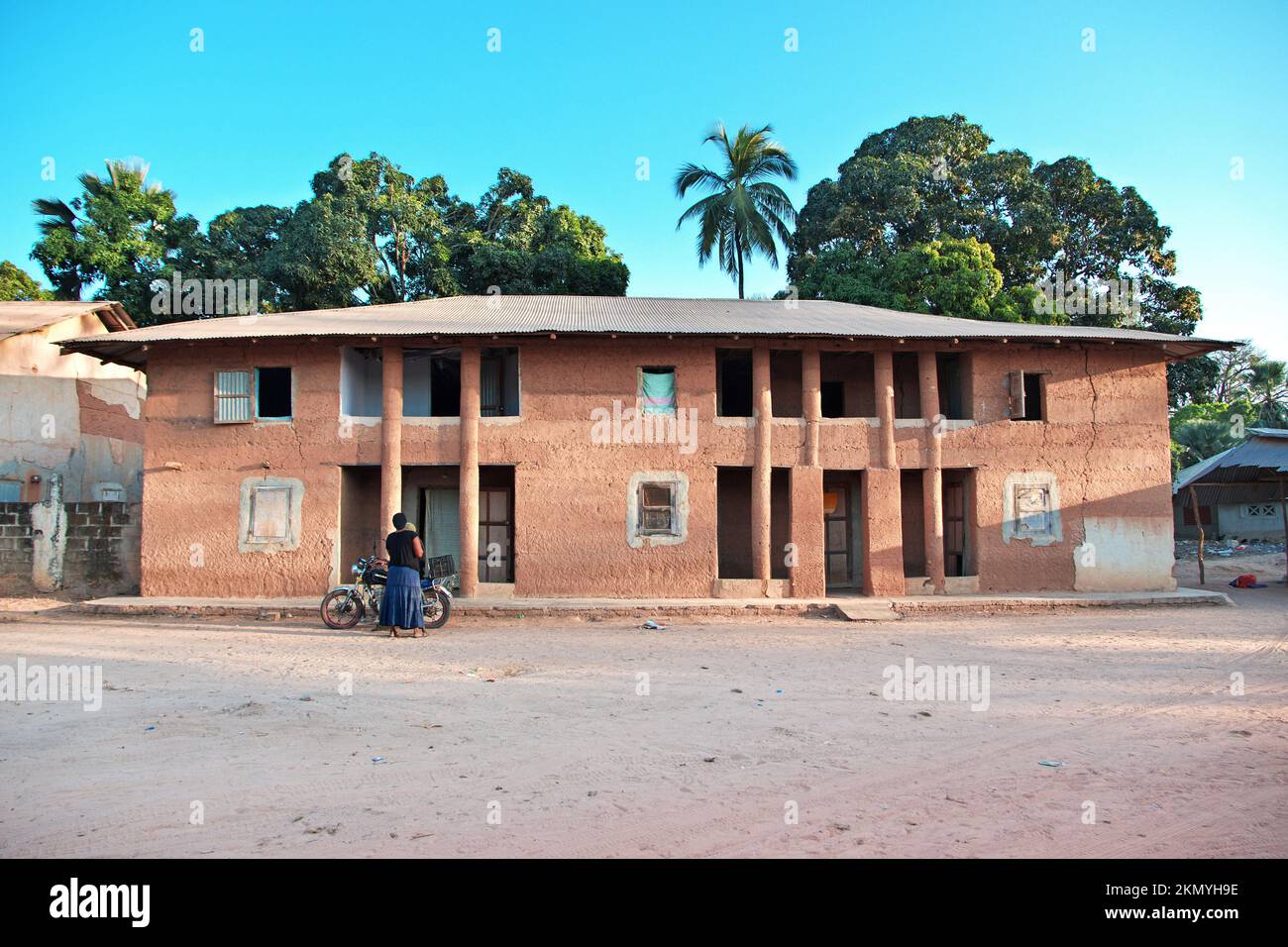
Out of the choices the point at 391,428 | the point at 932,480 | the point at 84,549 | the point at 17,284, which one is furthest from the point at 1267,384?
the point at 17,284

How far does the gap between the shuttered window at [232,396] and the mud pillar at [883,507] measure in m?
12.4

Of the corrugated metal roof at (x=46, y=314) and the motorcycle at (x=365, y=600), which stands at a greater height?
the corrugated metal roof at (x=46, y=314)

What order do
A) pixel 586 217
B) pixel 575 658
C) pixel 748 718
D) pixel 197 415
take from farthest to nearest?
pixel 586 217
pixel 197 415
pixel 575 658
pixel 748 718

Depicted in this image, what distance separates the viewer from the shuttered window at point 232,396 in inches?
566

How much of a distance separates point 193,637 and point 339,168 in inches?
839

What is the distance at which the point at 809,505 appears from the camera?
1462cm

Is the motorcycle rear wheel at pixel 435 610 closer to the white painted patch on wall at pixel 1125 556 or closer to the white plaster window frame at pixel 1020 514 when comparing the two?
the white plaster window frame at pixel 1020 514

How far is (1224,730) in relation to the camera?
5.85m

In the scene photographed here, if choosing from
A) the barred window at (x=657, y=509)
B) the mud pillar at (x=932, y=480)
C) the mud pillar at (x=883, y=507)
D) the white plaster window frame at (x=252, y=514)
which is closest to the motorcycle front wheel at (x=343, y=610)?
the white plaster window frame at (x=252, y=514)

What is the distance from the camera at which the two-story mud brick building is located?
46.3ft

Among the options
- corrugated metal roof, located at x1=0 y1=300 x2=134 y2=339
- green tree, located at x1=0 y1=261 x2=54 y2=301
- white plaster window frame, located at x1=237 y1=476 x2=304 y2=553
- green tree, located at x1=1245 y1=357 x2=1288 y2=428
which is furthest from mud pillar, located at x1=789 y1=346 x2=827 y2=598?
green tree, located at x1=1245 y1=357 x2=1288 y2=428

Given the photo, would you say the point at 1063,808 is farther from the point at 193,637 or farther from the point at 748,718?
the point at 193,637

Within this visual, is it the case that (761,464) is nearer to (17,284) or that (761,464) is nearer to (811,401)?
(811,401)
